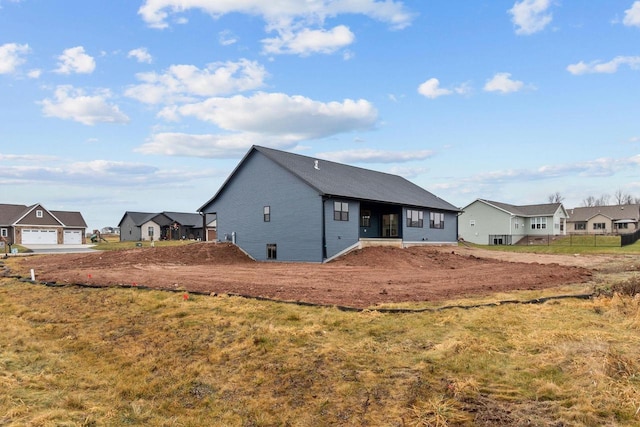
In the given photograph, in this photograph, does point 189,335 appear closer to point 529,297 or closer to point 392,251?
point 529,297

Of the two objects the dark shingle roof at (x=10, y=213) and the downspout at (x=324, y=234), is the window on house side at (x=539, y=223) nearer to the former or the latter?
the downspout at (x=324, y=234)

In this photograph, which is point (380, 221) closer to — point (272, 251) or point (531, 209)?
point (272, 251)

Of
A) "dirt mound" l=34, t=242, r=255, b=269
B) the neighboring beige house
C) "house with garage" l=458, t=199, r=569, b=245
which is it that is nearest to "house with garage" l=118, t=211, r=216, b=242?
"dirt mound" l=34, t=242, r=255, b=269

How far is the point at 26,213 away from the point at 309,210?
46892 millimetres

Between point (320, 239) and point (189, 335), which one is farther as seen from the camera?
point (320, 239)

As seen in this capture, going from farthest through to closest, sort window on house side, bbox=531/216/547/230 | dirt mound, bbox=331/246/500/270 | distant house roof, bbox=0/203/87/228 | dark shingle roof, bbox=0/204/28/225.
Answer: window on house side, bbox=531/216/547/230 → distant house roof, bbox=0/203/87/228 → dark shingle roof, bbox=0/204/28/225 → dirt mound, bbox=331/246/500/270

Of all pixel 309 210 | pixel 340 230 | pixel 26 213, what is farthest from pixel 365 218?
pixel 26 213

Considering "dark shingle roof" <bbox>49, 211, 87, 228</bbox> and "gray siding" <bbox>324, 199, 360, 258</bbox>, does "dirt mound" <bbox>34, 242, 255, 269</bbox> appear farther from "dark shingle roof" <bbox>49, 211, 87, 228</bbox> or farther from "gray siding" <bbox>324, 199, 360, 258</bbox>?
"dark shingle roof" <bbox>49, 211, 87, 228</bbox>

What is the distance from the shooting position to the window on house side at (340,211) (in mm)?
25094

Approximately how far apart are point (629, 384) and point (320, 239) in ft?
63.9

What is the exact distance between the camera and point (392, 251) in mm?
25516

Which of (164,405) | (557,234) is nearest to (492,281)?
(164,405)

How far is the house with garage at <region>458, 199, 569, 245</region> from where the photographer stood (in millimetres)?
52531

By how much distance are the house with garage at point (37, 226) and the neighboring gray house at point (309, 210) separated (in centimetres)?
3570
